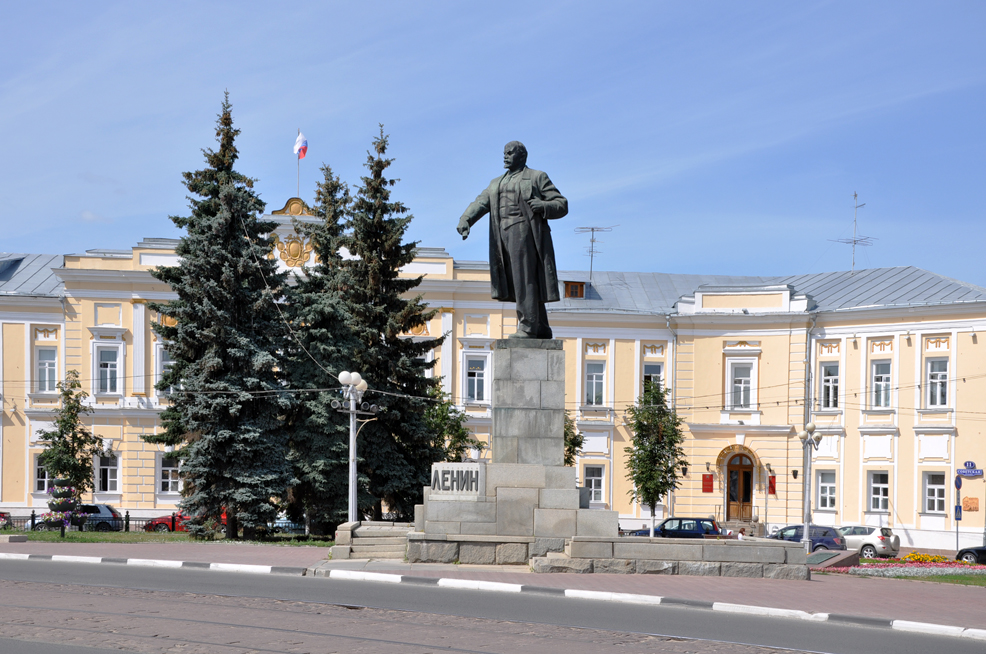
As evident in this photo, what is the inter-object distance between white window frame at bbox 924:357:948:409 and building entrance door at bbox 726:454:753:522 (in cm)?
751

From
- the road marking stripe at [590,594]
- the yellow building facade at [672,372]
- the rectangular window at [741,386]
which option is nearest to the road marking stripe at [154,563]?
the road marking stripe at [590,594]

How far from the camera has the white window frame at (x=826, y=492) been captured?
39.8 m

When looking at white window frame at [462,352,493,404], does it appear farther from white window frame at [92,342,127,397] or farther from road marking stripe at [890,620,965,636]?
road marking stripe at [890,620,965,636]

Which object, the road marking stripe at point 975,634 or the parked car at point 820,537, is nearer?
the road marking stripe at point 975,634

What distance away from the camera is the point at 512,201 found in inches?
602

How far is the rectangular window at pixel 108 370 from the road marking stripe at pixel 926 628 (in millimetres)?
37816

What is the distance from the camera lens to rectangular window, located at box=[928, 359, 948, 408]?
37.3m

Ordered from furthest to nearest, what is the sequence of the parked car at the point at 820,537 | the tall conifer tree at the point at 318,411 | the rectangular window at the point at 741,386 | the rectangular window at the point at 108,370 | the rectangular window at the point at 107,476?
the rectangular window at the point at 108,370 < the rectangular window at the point at 107,476 < the rectangular window at the point at 741,386 < the parked car at the point at 820,537 < the tall conifer tree at the point at 318,411

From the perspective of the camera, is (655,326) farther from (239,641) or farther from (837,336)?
(239,641)

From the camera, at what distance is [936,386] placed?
37.5 metres

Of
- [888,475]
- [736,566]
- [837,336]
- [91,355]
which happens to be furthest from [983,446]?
[91,355]

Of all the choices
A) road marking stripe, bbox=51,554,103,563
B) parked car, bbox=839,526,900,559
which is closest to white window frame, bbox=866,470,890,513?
parked car, bbox=839,526,900,559

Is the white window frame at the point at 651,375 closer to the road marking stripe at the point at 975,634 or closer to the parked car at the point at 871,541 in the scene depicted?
the parked car at the point at 871,541

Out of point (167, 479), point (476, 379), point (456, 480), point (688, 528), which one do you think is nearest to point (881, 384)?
point (688, 528)
